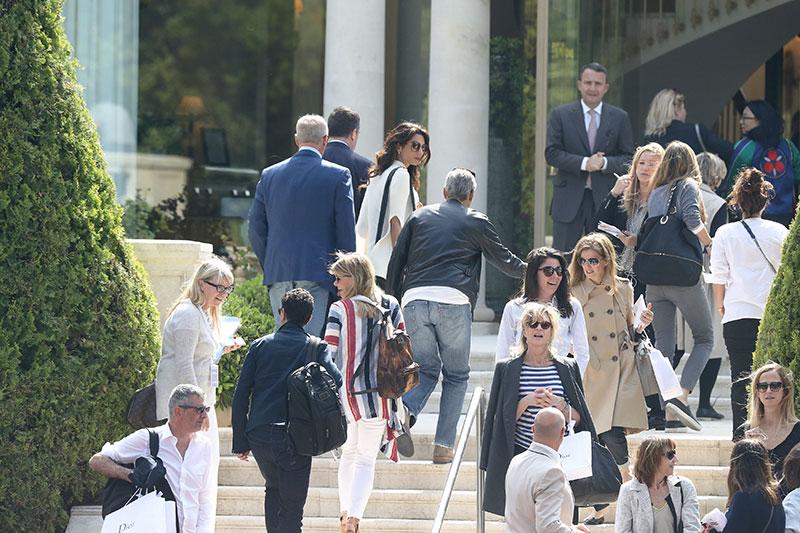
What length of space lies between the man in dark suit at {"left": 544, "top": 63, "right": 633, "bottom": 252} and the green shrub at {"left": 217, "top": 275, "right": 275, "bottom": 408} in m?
2.32

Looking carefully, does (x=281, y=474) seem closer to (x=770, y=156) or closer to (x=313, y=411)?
(x=313, y=411)

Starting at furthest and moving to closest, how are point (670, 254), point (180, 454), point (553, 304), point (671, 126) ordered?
point (671, 126), point (670, 254), point (553, 304), point (180, 454)

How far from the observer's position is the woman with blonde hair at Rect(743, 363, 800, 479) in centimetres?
987

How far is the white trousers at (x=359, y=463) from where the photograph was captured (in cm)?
1055

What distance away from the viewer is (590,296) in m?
11.3

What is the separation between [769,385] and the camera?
990 cm

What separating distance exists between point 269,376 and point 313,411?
0.34 meters

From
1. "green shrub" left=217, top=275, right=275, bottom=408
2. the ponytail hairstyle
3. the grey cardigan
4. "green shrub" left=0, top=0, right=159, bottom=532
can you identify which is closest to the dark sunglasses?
the grey cardigan

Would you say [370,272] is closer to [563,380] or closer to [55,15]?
[563,380]

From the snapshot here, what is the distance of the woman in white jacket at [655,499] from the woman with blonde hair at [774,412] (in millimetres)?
729

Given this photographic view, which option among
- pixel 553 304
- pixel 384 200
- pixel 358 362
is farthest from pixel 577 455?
pixel 384 200

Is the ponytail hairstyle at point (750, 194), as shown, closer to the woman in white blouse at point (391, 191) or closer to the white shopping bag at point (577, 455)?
the woman in white blouse at point (391, 191)

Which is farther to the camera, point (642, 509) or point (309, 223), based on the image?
point (309, 223)

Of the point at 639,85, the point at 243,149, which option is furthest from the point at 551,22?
the point at 243,149
